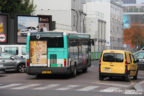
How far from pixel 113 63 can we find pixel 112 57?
347 millimetres

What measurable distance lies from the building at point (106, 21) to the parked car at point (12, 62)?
51.4m

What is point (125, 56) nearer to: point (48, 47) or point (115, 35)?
point (48, 47)

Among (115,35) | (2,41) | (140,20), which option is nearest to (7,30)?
(2,41)

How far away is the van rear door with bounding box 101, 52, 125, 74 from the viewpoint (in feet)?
69.9

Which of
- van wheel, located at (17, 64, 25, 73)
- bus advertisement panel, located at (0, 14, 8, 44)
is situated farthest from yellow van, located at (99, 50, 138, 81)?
bus advertisement panel, located at (0, 14, 8, 44)

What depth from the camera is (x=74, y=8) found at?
225 ft

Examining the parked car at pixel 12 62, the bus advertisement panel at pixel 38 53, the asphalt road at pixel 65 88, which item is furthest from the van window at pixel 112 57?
the parked car at pixel 12 62

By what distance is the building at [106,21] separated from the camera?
263ft

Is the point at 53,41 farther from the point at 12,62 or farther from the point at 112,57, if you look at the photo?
the point at 12,62

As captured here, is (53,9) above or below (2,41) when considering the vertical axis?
above

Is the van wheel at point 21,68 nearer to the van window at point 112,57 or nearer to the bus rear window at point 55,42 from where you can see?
the bus rear window at point 55,42

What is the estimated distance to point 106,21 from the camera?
91750 millimetres

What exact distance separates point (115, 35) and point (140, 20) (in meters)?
48.0

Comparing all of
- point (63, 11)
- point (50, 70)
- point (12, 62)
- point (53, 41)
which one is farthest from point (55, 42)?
point (63, 11)
